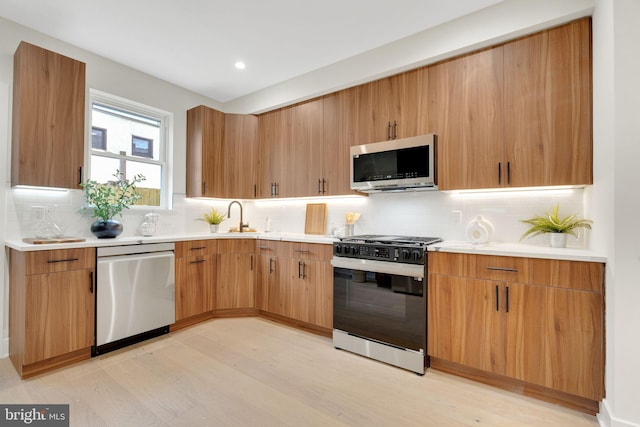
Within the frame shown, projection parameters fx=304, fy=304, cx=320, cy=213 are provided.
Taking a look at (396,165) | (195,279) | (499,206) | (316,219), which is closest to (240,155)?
(316,219)

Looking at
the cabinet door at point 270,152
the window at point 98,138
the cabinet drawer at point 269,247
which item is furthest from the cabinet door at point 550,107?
the window at point 98,138

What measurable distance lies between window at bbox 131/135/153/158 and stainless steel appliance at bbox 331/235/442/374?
257cm

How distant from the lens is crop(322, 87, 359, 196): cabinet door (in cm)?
317

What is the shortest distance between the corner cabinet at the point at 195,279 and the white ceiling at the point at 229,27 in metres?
1.95

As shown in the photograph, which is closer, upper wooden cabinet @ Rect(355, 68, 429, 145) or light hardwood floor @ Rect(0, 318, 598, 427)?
light hardwood floor @ Rect(0, 318, 598, 427)

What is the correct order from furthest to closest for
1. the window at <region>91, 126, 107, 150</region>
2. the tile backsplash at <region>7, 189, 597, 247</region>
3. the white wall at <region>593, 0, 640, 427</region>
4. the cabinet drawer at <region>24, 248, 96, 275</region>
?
the window at <region>91, 126, 107, 150</region> → the tile backsplash at <region>7, 189, 597, 247</region> → the cabinet drawer at <region>24, 248, 96, 275</region> → the white wall at <region>593, 0, 640, 427</region>

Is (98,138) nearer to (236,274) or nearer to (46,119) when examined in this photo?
(46,119)

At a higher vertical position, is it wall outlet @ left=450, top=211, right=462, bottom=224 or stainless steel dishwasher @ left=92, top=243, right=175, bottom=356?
wall outlet @ left=450, top=211, right=462, bottom=224

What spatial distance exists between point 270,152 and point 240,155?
42 cm

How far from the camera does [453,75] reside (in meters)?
2.56

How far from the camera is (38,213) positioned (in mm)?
2668

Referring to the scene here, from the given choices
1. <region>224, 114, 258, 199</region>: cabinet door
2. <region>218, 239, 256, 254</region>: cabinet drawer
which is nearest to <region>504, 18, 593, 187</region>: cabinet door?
<region>218, 239, 256, 254</region>: cabinet drawer

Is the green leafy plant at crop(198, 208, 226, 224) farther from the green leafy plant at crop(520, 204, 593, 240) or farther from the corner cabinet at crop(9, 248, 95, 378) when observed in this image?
the green leafy plant at crop(520, 204, 593, 240)

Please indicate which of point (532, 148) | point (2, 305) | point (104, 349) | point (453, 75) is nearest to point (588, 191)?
point (532, 148)
